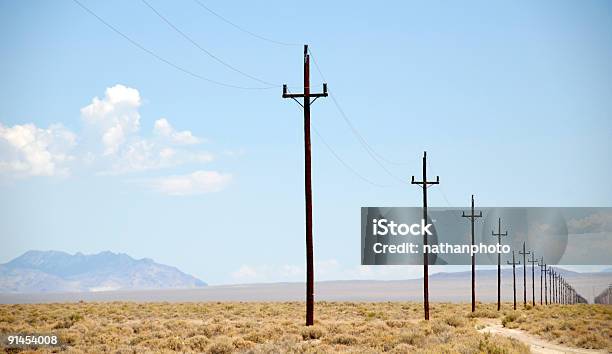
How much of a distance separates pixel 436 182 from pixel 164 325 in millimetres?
20419

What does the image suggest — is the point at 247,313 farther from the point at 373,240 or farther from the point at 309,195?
the point at 309,195

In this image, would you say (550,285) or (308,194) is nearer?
(308,194)

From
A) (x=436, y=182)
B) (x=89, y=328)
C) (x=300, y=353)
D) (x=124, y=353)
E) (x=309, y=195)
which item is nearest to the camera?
(x=300, y=353)

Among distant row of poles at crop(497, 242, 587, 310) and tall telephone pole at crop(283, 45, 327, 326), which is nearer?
tall telephone pole at crop(283, 45, 327, 326)

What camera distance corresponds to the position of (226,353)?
2658 centimetres

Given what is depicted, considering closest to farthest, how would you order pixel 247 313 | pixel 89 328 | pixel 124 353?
pixel 124 353, pixel 89 328, pixel 247 313

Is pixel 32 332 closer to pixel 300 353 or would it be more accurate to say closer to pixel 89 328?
pixel 89 328

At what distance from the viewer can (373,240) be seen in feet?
214

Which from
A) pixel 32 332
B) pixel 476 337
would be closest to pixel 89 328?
pixel 32 332

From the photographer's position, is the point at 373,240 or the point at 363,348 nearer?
the point at 363,348

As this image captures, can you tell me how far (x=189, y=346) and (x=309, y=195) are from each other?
7.92 meters

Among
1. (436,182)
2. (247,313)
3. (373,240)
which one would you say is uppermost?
(436,182)

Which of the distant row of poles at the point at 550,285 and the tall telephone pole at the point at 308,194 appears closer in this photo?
the tall telephone pole at the point at 308,194

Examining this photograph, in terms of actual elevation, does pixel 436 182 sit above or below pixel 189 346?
above
